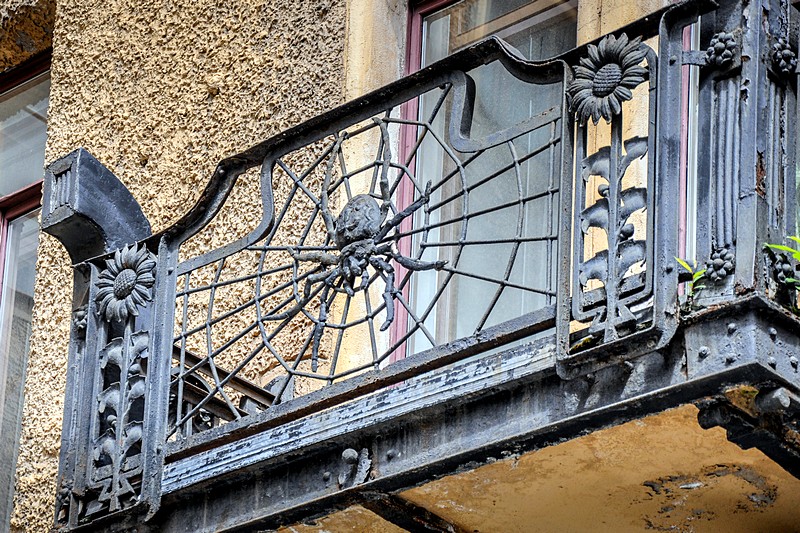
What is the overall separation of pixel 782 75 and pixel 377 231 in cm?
134

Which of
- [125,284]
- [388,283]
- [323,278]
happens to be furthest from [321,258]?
[125,284]

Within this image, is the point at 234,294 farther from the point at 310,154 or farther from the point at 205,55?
the point at 205,55

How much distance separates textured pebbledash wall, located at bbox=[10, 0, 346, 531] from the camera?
7.47 m

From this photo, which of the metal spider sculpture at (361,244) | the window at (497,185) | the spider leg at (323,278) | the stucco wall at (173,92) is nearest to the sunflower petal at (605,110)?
the metal spider sculpture at (361,244)

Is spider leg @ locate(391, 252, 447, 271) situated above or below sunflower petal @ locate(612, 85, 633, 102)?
below

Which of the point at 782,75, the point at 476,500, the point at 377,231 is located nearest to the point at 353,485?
the point at 476,500

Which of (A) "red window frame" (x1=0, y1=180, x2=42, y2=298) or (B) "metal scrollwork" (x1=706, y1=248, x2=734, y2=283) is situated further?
(A) "red window frame" (x1=0, y1=180, x2=42, y2=298)

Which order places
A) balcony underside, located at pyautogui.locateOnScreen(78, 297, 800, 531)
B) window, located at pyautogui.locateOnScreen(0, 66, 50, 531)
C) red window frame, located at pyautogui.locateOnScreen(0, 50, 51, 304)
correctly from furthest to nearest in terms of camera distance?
red window frame, located at pyautogui.locateOnScreen(0, 50, 51, 304) < window, located at pyautogui.locateOnScreen(0, 66, 50, 531) < balcony underside, located at pyautogui.locateOnScreen(78, 297, 800, 531)

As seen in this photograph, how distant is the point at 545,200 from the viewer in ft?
21.9

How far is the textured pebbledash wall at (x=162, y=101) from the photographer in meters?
7.47

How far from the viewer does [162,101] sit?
7988 millimetres

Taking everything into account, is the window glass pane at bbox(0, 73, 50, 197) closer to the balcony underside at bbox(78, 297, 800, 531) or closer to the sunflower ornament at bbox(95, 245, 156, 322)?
the sunflower ornament at bbox(95, 245, 156, 322)

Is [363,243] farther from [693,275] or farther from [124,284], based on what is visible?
[693,275]

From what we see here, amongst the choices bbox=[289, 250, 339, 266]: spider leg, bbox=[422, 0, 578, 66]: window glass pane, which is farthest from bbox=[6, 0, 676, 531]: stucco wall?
bbox=[289, 250, 339, 266]: spider leg
